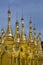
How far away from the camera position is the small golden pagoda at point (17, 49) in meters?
49.7

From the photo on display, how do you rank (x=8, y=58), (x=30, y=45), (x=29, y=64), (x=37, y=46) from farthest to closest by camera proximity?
(x=37, y=46) < (x=30, y=45) < (x=29, y=64) < (x=8, y=58)

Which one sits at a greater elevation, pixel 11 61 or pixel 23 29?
pixel 23 29

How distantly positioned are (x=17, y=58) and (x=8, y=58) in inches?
82.3

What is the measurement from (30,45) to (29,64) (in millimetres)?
4641

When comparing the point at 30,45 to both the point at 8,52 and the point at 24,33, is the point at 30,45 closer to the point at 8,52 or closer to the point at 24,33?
the point at 24,33

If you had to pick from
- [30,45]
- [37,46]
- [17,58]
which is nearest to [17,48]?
[17,58]

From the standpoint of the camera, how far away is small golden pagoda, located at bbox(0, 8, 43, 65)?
4966cm

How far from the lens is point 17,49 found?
2044 inches

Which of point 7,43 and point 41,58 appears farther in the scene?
point 41,58

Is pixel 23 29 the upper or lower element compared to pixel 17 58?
upper

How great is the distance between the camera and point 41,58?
2447 inches

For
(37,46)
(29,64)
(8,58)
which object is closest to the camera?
(8,58)

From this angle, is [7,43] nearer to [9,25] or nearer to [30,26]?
[9,25]

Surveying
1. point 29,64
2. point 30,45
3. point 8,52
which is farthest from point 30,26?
point 8,52
